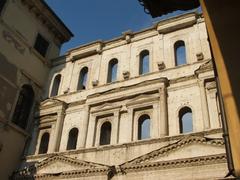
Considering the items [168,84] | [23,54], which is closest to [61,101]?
[23,54]

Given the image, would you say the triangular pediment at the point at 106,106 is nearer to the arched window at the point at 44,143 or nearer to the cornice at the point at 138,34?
the arched window at the point at 44,143

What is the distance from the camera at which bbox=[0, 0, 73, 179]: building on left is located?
15350 mm

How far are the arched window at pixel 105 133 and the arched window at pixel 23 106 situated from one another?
4894mm

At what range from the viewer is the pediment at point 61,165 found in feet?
41.8

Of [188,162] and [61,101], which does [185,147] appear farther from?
[61,101]

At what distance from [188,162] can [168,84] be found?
13.9 ft

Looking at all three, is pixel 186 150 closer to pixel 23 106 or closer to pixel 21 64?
pixel 23 106

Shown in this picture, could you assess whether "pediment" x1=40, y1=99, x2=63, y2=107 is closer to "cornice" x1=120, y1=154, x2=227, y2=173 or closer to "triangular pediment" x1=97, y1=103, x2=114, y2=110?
"triangular pediment" x1=97, y1=103, x2=114, y2=110

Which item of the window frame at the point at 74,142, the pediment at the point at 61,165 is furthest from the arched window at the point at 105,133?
the pediment at the point at 61,165

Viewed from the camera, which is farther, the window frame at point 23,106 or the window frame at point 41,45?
the window frame at point 41,45

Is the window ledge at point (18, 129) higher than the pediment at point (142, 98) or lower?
lower

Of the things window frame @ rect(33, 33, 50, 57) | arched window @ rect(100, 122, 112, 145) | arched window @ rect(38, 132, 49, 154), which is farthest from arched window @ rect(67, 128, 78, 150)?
window frame @ rect(33, 33, 50, 57)

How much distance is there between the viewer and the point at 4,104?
15383 mm

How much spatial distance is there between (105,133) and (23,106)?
5.45 m
